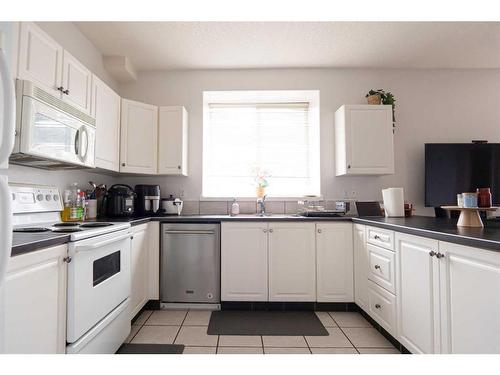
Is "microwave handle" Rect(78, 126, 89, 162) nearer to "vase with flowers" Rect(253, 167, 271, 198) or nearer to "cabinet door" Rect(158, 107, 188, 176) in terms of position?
"cabinet door" Rect(158, 107, 188, 176)

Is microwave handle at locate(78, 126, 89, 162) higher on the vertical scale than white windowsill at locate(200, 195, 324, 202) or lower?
higher

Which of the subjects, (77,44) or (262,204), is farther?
(262,204)

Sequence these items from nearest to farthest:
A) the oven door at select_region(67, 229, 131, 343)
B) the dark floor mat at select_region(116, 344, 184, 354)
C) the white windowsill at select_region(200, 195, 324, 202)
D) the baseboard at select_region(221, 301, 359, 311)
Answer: the oven door at select_region(67, 229, 131, 343) → the dark floor mat at select_region(116, 344, 184, 354) → the baseboard at select_region(221, 301, 359, 311) → the white windowsill at select_region(200, 195, 324, 202)

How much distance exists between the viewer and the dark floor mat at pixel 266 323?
2.10 metres

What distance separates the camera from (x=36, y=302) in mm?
1098

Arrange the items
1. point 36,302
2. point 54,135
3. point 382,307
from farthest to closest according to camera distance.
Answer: point 382,307 < point 54,135 < point 36,302

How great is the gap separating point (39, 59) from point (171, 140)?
1393 mm

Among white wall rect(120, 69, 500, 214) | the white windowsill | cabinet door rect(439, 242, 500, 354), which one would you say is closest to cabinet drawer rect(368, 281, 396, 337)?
cabinet door rect(439, 242, 500, 354)

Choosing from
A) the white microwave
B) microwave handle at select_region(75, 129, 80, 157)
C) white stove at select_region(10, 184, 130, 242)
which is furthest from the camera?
microwave handle at select_region(75, 129, 80, 157)

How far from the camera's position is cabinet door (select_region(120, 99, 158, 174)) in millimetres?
2717

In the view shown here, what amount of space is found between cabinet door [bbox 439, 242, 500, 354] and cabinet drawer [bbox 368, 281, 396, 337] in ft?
1.61

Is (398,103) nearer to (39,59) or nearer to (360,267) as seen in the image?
(360,267)

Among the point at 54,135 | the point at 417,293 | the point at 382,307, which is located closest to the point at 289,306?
the point at 382,307

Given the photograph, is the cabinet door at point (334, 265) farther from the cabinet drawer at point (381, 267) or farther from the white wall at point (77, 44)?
the white wall at point (77, 44)
